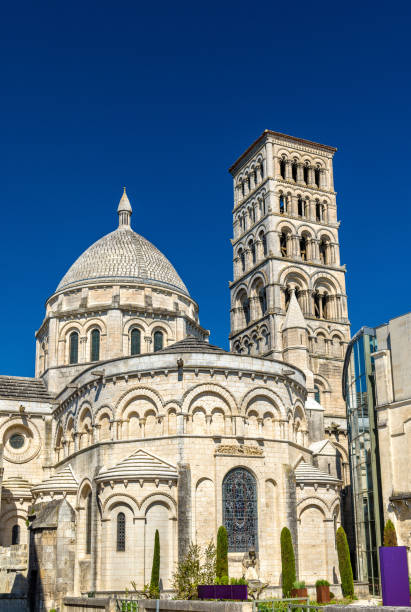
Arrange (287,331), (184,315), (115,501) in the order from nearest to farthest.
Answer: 1. (115,501)
2. (287,331)
3. (184,315)

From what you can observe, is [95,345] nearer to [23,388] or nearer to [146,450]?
[23,388]

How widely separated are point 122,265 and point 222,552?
30924 millimetres

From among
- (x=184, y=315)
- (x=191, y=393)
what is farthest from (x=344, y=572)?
(x=184, y=315)

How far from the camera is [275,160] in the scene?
241ft

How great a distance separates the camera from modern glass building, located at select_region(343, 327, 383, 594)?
137ft

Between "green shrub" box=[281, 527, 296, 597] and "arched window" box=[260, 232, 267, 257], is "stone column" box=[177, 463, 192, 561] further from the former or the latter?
"arched window" box=[260, 232, 267, 257]

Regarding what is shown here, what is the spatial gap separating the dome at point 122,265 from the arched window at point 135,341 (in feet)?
14.9

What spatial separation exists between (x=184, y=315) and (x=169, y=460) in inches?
874

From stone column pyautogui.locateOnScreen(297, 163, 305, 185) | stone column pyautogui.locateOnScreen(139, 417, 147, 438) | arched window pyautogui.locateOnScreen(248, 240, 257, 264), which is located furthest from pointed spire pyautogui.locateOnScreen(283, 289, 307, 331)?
stone column pyautogui.locateOnScreen(297, 163, 305, 185)

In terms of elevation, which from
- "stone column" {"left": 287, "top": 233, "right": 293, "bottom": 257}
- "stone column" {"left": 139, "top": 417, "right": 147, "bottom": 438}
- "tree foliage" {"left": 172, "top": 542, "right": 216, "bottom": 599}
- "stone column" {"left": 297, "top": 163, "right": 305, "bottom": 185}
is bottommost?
"tree foliage" {"left": 172, "top": 542, "right": 216, "bottom": 599}

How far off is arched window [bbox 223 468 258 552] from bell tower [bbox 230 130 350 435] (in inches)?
930

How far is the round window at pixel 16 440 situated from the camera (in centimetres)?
5481

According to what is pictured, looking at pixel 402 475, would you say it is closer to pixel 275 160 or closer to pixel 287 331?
pixel 287 331

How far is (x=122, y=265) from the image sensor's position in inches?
2469
